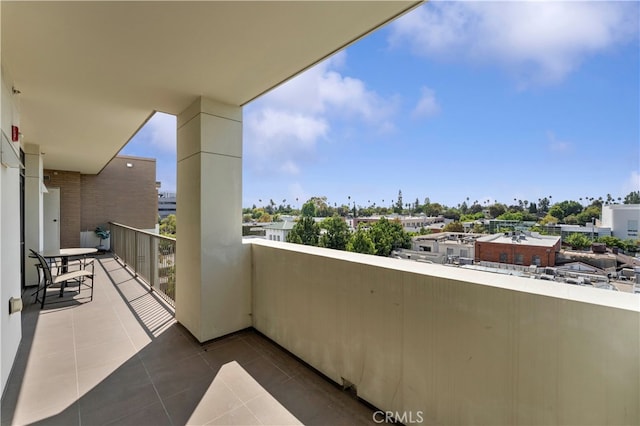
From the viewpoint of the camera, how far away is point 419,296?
68.3 inches

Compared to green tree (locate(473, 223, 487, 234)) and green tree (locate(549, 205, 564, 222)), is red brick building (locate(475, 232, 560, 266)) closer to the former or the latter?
green tree (locate(549, 205, 564, 222))

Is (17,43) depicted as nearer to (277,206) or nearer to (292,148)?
(277,206)

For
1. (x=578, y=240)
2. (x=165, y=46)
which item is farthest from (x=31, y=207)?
(x=578, y=240)

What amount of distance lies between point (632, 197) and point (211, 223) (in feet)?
10.7

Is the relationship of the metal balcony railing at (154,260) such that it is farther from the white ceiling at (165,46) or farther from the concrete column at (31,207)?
the white ceiling at (165,46)

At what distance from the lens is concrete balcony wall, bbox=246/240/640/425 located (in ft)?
3.85

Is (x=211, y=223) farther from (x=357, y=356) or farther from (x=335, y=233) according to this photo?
(x=335, y=233)

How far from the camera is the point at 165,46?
2.00 m

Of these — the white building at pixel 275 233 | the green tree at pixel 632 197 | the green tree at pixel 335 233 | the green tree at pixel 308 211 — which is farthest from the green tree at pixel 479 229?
the green tree at pixel 308 211

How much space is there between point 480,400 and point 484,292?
613 millimetres

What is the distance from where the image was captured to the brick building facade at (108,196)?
896 centimetres

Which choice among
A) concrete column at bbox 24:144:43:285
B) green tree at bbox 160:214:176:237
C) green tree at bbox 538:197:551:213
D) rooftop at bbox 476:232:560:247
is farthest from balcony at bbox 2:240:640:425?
green tree at bbox 538:197:551:213

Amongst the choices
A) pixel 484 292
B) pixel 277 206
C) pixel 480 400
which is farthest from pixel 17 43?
pixel 277 206

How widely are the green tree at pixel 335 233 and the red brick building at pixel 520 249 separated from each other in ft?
43.3
